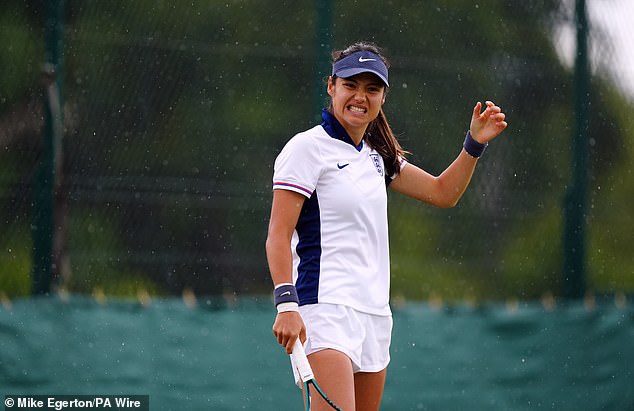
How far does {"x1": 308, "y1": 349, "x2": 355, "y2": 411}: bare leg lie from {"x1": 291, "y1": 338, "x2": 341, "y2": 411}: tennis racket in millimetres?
43

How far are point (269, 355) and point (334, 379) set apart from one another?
229 centimetres

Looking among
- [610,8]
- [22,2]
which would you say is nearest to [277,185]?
[22,2]

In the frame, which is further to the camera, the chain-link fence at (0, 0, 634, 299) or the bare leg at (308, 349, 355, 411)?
the chain-link fence at (0, 0, 634, 299)

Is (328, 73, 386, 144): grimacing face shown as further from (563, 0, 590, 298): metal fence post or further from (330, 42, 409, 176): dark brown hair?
(563, 0, 590, 298): metal fence post

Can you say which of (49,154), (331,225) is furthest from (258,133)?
(331,225)

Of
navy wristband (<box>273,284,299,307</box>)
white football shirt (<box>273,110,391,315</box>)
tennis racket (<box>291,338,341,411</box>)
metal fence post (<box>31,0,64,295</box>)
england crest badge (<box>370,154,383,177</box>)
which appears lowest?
tennis racket (<box>291,338,341,411</box>)

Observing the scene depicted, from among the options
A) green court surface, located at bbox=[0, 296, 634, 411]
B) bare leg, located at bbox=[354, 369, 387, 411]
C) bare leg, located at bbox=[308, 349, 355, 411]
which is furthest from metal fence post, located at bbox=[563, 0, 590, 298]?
bare leg, located at bbox=[308, 349, 355, 411]

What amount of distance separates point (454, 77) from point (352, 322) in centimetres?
313

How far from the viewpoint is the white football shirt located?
3.34 meters

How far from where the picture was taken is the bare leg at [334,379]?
3250 millimetres

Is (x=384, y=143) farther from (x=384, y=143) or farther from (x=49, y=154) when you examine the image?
(x=49, y=154)

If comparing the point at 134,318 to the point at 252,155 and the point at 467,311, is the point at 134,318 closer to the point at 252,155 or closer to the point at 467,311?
the point at 252,155

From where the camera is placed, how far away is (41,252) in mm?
5410

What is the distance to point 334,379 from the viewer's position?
3.25 m
